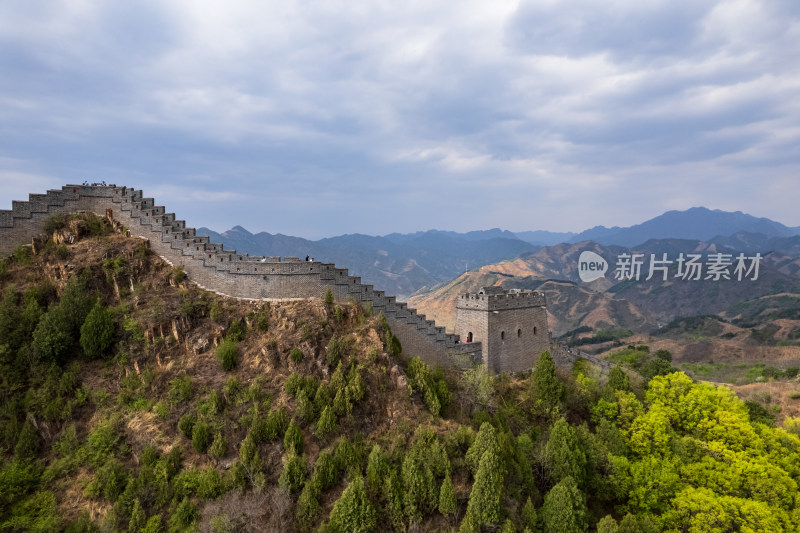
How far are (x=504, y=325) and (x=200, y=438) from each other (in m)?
21.5

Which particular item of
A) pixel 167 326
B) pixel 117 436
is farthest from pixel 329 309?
pixel 117 436

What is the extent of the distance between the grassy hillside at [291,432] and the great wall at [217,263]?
3.53 ft

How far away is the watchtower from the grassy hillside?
4575 mm

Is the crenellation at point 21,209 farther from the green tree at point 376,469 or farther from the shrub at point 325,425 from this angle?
the green tree at point 376,469

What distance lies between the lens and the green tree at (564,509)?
1914cm

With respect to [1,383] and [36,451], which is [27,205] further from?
[36,451]

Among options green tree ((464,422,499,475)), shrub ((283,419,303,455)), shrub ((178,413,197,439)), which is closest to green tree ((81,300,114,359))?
shrub ((178,413,197,439))

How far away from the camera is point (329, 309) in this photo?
25266 millimetres

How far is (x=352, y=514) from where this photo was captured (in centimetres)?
1698

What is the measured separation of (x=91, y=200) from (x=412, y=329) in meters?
22.7

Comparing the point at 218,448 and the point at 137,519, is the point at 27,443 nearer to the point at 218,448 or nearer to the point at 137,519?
the point at 137,519

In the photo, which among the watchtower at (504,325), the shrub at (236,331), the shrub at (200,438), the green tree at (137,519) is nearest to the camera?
the green tree at (137,519)

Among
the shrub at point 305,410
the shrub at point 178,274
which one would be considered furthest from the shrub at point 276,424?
the shrub at point 178,274

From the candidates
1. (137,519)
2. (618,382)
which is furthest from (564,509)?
(137,519)
